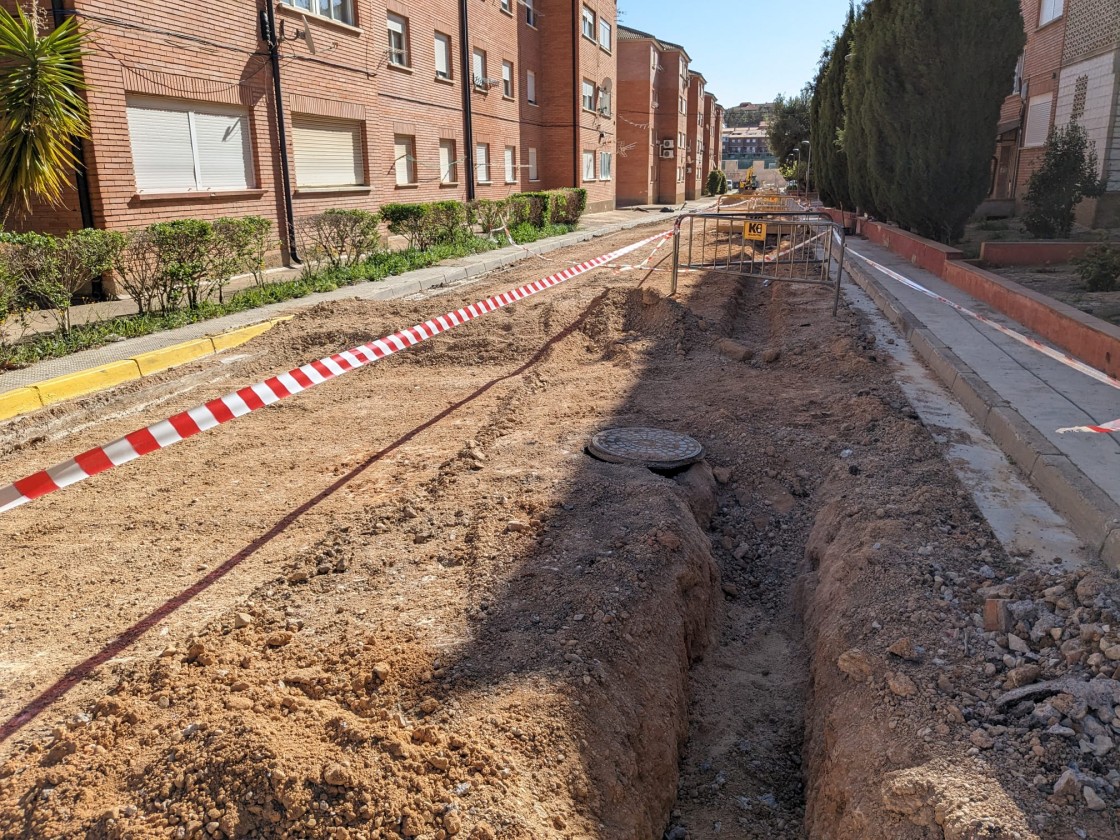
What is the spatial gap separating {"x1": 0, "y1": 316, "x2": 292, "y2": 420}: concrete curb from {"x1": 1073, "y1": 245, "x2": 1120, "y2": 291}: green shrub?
32.8 feet

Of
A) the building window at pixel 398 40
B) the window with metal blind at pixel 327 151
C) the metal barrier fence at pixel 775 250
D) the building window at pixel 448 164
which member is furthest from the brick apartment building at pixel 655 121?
the window with metal blind at pixel 327 151

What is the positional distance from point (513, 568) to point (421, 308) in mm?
7188

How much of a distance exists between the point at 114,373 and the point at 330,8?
11423mm

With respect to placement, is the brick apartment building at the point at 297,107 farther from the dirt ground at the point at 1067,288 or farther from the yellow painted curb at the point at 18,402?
the dirt ground at the point at 1067,288

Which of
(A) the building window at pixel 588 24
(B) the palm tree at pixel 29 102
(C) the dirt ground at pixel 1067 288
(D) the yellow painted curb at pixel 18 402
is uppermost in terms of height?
(A) the building window at pixel 588 24

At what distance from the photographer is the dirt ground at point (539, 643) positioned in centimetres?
243

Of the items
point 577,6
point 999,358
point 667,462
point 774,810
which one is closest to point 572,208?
point 577,6

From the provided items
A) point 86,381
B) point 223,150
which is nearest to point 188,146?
point 223,150

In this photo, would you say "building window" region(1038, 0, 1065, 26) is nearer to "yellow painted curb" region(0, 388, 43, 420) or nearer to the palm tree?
the palm tree

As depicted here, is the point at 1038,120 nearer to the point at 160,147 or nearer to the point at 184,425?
the point at 160,147

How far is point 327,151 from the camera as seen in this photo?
635 inches

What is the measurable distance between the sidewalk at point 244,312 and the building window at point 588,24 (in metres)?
15.3

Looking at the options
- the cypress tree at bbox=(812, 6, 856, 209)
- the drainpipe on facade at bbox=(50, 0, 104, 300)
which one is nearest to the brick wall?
the cypress tree at bbox=(812, 6, 856, 209)

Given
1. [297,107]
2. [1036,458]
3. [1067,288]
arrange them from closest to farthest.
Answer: [1036,458] → [1067,288] → [297,107]
